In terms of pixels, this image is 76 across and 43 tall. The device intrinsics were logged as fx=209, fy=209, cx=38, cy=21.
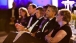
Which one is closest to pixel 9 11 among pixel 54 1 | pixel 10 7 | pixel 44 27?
pixel 10 7

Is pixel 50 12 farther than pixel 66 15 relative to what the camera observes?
Yes

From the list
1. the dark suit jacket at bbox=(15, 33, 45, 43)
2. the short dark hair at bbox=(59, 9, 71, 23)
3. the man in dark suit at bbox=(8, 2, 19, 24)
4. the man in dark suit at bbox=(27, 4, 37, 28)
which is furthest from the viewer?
the man in dark suit at bbox=(8, 2, 19, 24)

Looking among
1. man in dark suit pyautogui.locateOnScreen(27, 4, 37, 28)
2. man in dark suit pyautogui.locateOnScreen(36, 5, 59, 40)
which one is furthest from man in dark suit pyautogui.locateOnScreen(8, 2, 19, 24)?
man in dark suit pyautogui.locateOnScreen(36, 5, 59, 40)

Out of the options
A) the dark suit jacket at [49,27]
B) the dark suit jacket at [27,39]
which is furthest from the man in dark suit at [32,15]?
the dark suit jacket at [49,27]

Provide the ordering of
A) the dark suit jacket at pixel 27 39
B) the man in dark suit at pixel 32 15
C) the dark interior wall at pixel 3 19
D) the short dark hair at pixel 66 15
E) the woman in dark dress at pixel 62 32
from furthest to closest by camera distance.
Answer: the dark interior wall at pixel 3 19, the man in dark suit at pixel 32 15, the dark suit jacket at pixel 27 39, the short dark hair at pixel 66 15, the woman in dark dress at pixel 62 32

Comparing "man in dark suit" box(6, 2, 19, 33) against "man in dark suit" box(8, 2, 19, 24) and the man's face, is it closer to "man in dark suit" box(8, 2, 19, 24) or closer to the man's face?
"man in dark suit" box(8, 2, 19, 24)

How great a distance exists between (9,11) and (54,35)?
4867 mm

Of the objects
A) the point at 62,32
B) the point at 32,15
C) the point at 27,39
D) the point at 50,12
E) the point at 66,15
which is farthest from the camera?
the point at 32,15

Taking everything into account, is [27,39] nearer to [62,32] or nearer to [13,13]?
[62,32]

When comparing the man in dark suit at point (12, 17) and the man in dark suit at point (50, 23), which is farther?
the man in dark suit at point (12, 17)

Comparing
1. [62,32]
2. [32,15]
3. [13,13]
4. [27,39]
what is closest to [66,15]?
[62,32]

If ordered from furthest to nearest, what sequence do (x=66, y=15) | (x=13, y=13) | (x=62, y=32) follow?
(x=13, y=13), (x=66, y=15), (x=62, y=32)

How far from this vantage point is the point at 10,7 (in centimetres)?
759

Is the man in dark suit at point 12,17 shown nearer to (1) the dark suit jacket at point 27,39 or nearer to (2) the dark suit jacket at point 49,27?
(1) the dark suit jacket at point 27,39
